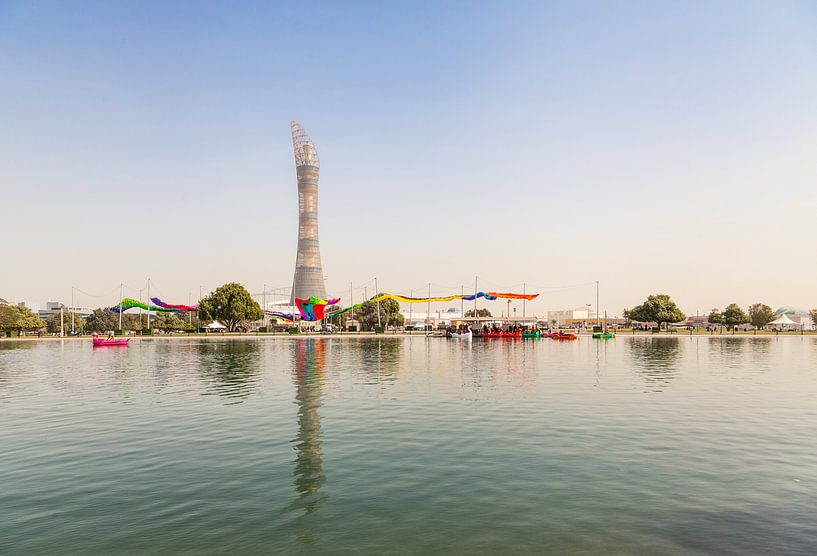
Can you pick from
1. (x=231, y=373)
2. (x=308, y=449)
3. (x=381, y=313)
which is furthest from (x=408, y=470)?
(x=381, y=313)

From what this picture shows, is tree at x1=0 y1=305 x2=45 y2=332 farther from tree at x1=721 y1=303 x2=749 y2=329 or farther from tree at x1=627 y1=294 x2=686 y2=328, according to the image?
tree at x1=721 y1=303 x2=749 y2=329

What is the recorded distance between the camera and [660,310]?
168 metres

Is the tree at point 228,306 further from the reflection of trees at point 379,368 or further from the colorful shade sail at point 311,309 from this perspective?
the reflection of trees at point 379,368

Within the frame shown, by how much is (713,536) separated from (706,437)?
1054 cm

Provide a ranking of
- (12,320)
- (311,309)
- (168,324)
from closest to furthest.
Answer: (12,320) < (311,309) < (168,324)

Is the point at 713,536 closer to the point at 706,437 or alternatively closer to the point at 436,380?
the point at 706,437

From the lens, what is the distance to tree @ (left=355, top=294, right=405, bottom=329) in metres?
172

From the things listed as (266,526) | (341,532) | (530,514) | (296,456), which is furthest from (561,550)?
(296,456)

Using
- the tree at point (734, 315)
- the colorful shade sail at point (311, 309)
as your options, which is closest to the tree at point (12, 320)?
the colorful shade sail at point (311, 309)

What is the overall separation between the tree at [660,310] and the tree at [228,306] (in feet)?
386

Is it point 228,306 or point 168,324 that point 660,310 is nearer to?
point 228,306

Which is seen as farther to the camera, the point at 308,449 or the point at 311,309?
the point at 311,309

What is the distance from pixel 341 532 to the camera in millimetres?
11523

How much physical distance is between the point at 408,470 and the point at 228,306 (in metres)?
131
